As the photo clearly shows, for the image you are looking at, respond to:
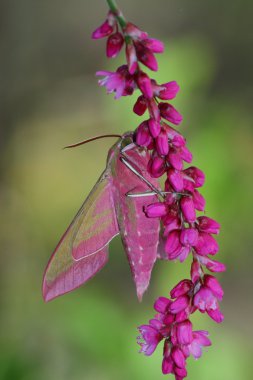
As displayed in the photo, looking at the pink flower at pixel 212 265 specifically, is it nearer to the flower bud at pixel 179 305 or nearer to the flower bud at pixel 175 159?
the flower bud at pixel 179 305

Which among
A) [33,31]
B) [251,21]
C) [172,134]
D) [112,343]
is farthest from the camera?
[33,31]

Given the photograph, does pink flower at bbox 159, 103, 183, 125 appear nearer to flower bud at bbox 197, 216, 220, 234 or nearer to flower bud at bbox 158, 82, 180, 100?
flower bud at bbox 158, 82, 180, 100

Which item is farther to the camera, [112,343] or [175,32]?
[175,32]

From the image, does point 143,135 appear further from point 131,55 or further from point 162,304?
point 162,304

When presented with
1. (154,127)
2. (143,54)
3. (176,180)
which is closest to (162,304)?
(176,180)

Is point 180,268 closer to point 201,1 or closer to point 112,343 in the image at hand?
point 112,343

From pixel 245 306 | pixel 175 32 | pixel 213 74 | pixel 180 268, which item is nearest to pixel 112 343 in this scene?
pixel 180 268

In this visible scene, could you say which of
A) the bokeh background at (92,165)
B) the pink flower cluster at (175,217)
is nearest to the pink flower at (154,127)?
the pink flower cluster at (175,217)
